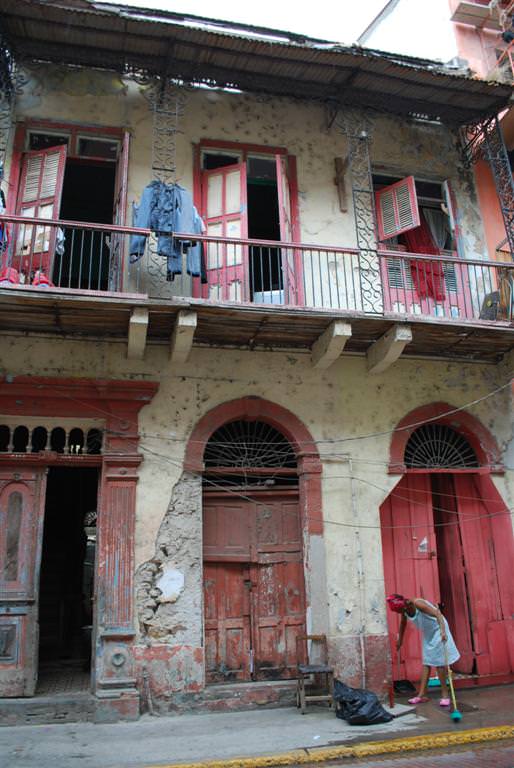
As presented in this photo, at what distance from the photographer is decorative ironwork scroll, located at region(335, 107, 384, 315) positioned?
27.8ft

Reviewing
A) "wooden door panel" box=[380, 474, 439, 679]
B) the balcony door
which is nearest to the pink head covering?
"wooden door panel" box=[380, 474, 439, 679]

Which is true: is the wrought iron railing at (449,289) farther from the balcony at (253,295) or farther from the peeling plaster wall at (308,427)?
the peeling plaster wall at (308,427)

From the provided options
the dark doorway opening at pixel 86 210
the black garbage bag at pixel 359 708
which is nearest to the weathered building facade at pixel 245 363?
the black garbage bag at pixel 359 708

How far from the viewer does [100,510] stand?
750 cm

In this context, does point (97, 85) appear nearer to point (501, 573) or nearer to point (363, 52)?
point (363, 52)

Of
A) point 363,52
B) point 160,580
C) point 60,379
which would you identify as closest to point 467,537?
point 160,580

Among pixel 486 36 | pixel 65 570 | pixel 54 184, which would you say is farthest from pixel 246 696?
pixel 486 36

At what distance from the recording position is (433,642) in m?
7.43

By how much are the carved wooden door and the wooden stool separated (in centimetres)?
302

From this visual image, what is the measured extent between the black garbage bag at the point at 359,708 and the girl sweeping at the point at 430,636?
2.74 ft

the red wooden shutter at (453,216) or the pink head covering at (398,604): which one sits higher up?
the red wooden shutter at (453,216)

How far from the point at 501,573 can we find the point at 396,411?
2.76 metres

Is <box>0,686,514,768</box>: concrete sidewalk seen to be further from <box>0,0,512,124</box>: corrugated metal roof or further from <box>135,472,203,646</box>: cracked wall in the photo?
<box>0,0,512,124</box>: corrugated metal roof

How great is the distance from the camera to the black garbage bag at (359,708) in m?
6.58
